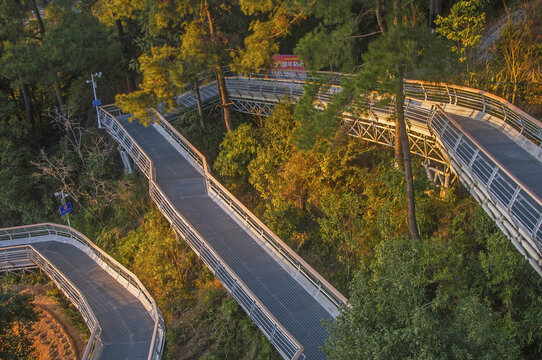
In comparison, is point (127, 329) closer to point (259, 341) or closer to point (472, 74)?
point (259, 341)

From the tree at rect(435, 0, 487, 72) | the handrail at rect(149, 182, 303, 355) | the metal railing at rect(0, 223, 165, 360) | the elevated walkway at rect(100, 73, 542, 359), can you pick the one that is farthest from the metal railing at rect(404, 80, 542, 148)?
the metal railing at rect(0, 223, 165, 360)

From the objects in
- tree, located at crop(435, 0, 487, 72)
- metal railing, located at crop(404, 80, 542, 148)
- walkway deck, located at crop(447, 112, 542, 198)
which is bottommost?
walkway deck, located at crop(447, 112, 542, 198)

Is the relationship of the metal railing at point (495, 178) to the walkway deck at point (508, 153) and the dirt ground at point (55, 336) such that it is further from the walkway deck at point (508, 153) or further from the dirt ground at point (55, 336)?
the dirt ground at point (55, 336)

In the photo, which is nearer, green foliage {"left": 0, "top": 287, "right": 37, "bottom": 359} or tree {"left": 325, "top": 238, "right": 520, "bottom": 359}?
tree {"left": 325, "top": 238, "right": 520, "bottom": 359}

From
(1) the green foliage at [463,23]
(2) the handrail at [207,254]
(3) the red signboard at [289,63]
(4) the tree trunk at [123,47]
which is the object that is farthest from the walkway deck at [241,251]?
(1) the green foliage at [463,23]

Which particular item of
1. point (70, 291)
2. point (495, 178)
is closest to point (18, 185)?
point (70, 291)

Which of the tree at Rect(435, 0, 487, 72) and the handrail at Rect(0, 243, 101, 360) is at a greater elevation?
the tree at Rect(435, 0, 487, 72)

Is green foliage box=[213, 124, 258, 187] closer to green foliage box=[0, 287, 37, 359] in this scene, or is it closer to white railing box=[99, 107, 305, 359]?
white railing box=[99, 107, 305, 359]

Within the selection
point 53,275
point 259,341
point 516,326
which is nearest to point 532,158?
point 516,326
